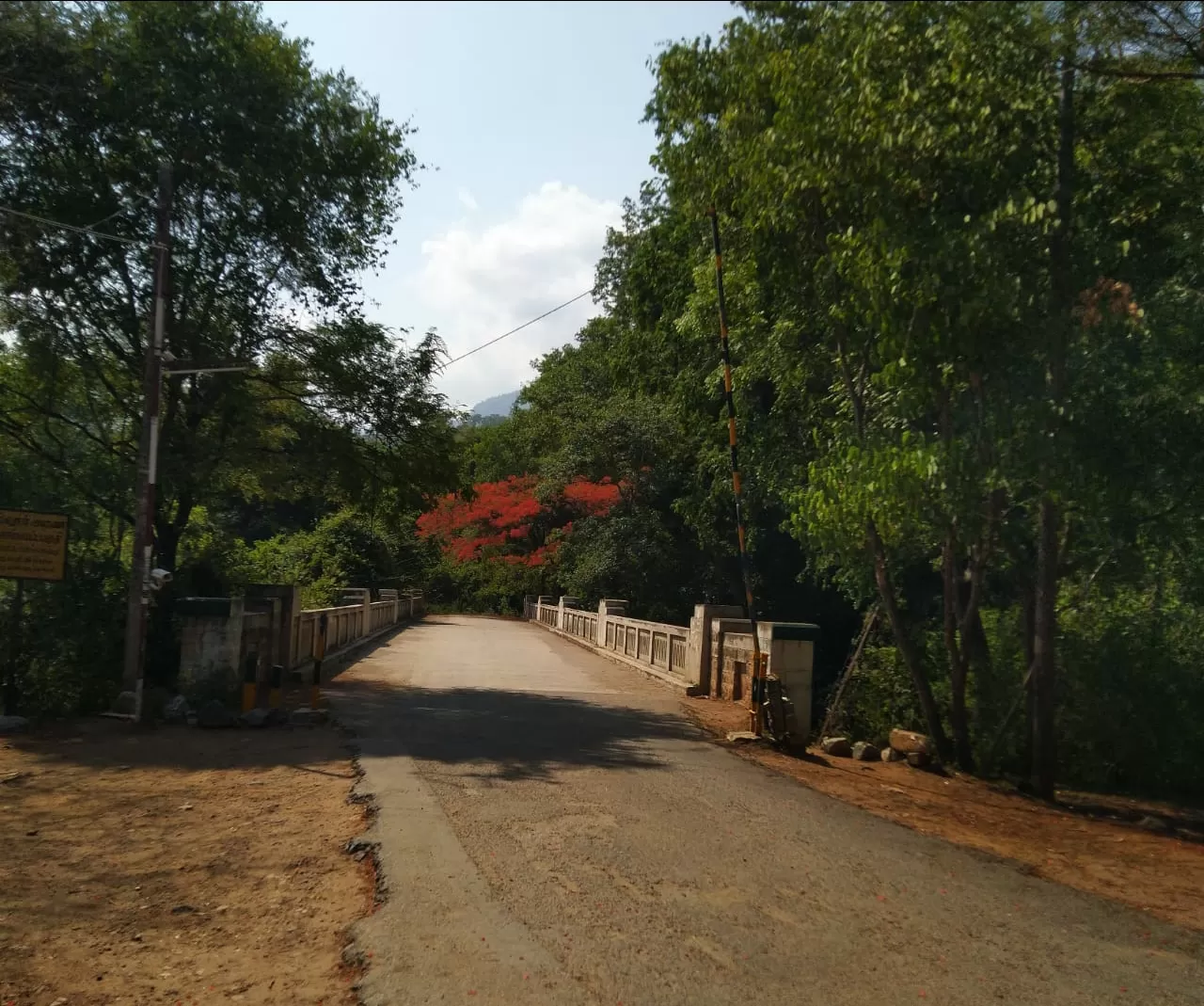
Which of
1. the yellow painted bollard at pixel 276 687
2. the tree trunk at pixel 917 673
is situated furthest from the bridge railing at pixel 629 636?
the yellow painted bollard at pixel 276 687

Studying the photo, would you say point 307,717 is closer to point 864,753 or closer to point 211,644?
point 211,644

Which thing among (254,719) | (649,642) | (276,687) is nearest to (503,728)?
(254,719)

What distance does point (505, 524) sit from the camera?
151 feet

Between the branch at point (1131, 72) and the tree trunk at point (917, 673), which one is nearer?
the branch at point (1131, 72)

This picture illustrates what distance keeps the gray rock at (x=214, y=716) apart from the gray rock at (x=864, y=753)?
299 inches

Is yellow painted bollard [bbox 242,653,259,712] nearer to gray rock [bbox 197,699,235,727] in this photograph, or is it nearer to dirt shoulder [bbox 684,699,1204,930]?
gray rock [bbox 197,699,235,727]

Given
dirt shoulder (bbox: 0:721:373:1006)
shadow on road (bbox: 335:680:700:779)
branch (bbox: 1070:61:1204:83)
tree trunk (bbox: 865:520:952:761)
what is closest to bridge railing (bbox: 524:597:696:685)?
shadow on road (bbox: 335:680:700:779)

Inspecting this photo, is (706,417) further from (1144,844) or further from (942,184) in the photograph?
(1144,844)

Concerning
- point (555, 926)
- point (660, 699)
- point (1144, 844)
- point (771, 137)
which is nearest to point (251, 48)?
point (771, 137)

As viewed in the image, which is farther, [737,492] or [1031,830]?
[737,492]

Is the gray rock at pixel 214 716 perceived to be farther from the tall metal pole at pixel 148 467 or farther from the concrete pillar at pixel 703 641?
the concrete pillar at pixel 703 641

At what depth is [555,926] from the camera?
5.28 metres

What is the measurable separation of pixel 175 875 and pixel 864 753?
866cm

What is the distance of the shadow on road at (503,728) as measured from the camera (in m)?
10.3
